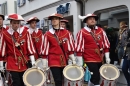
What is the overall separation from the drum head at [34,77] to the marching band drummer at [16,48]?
13.2 inches

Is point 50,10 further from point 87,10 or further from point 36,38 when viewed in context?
point 36,38

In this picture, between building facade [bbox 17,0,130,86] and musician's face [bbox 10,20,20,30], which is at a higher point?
building facade [bbox 17,0,130,86]

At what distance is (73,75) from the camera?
5613mm

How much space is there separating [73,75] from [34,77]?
76 cm

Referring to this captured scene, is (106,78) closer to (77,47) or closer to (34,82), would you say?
(77,47)

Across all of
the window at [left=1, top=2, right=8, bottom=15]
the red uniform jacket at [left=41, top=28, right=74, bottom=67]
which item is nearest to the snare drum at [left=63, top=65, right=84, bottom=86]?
the red uniform jacket at [left=41, top=28, right=74, bottom=67]

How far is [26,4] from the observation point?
2145cm

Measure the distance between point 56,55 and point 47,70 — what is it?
610 millimetres

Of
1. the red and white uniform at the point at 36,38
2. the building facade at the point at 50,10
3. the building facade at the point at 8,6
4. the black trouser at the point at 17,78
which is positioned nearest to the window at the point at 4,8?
the building facade at the point at 8,6

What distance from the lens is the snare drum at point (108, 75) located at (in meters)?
5.79

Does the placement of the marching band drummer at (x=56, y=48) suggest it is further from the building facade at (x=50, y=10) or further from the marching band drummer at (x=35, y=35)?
the building facade at (x=50, y=10)

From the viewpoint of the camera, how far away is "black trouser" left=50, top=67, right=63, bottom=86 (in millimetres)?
5868

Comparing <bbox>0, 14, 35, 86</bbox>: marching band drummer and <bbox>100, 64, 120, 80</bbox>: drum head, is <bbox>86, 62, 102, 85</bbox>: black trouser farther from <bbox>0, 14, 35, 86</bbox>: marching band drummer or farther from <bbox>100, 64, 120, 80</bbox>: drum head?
<bbox>0, 14, 35, 86</bbox>: marching band drummer

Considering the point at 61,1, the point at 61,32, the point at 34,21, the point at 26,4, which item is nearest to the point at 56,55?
the point at 61,32
